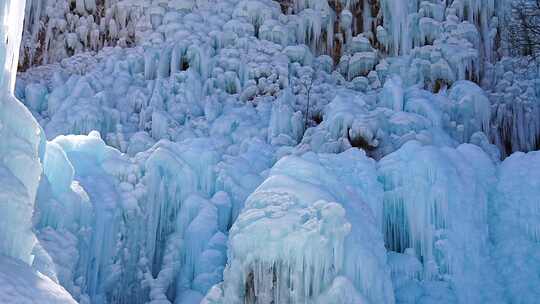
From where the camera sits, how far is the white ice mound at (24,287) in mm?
3346

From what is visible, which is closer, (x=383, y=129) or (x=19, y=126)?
(x=19, y=126)

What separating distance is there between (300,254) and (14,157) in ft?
9.76

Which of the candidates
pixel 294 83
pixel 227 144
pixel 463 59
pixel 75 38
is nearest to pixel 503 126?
Answer: pixel 463 59

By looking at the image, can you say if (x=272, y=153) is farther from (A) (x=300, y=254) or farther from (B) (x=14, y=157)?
(B) (x=14, y=157)

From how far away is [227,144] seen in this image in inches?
492

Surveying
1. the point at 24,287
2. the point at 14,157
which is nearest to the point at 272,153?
the point at 14,157

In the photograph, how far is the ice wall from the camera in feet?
13.3

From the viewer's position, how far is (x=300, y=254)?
6.28 metres

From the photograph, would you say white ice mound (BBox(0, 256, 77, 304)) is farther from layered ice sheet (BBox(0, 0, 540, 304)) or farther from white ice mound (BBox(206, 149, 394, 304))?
white ice mound (BBox(206, 149, 394, 304))

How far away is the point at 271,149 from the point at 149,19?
21.0 ft

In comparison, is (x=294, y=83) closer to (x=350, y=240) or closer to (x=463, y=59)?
(x=463, y=59)

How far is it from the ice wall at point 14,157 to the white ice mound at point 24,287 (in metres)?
0.24

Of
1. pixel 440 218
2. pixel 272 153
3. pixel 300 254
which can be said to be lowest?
pixel 440 218

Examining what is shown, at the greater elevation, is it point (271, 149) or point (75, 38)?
point (75, 38)
